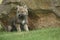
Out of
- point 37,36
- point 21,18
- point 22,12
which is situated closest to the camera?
point 37,36

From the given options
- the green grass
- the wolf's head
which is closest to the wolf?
the wolf's head

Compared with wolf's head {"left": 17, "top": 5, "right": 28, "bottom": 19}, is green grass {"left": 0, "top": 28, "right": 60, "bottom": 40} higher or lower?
lower

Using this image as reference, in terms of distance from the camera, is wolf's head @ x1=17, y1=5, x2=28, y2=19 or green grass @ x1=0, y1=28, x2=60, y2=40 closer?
green grass @ x1=0, y1=28, x2=60, y2=40

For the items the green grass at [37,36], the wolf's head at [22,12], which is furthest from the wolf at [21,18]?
the green grass at [37,36]

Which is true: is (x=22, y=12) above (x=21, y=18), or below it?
above

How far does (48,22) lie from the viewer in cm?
1204

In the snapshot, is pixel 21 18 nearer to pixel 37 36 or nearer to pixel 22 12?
pixel 22 12

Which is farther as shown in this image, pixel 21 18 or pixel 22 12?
pixel 21 18

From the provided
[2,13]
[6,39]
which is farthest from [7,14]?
[6,39]

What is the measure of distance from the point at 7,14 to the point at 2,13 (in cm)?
24

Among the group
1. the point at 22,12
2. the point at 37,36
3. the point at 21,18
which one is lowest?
the point at 37,36

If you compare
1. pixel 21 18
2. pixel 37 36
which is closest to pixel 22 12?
pixel 21 18

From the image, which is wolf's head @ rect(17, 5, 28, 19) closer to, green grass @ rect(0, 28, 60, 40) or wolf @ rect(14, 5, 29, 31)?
wolf @ rect(14, 5, 29, 31)

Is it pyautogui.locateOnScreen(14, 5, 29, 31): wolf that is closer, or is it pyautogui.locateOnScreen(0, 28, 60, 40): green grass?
pyautogui.locateOnScreen(0, 28, 60, 40): green grass
